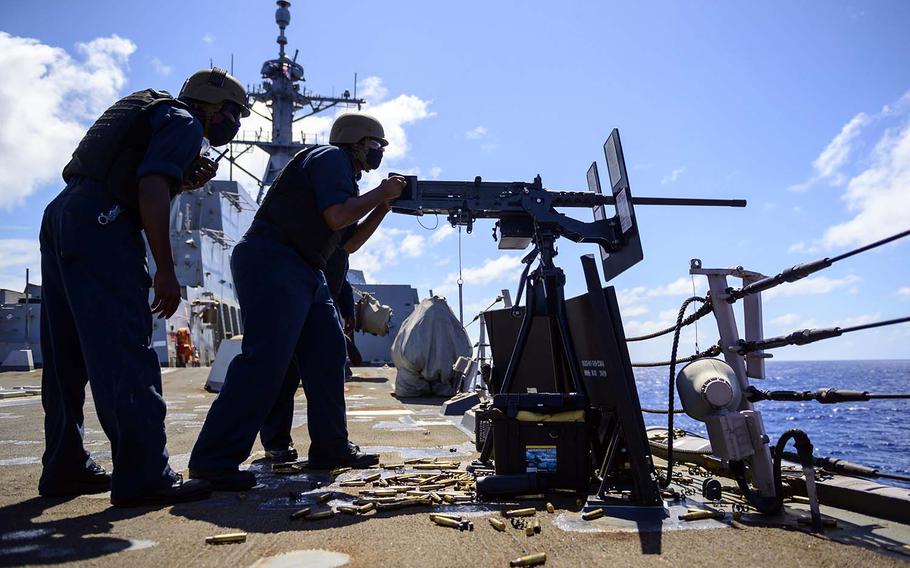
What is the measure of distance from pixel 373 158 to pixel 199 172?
1.06 meters

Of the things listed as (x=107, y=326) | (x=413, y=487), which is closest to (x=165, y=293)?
(x=107, y=326)

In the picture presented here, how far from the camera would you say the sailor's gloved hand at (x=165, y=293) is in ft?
8.77

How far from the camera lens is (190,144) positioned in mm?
2742

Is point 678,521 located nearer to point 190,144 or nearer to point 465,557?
point 465,557

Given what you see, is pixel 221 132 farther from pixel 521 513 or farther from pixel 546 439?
pixel 521 513

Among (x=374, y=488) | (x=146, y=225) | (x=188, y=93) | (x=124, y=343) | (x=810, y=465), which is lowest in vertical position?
(x=374, y=488)

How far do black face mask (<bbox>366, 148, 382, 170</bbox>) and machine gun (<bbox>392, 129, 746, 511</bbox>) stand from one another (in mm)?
356

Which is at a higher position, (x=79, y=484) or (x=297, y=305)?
(x=297, y=305)

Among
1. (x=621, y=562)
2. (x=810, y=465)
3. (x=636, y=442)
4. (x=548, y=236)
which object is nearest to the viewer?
(x=621, y=562)

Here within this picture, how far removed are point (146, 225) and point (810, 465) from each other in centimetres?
275

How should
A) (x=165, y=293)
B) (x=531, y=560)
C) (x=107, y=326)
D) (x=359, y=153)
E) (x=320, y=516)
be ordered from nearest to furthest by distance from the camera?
1. (x=531, y=560)
2. (x=320, y=516)
3. (x=107, y=326)
4. (x=165, y=293)
5. (x=359, y=153)

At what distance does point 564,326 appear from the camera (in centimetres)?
305

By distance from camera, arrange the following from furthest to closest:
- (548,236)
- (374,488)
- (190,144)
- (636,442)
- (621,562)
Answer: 1. (548,236)
2. (374,488)
3. (190,144)
4. (636,442)
5. (621,562)

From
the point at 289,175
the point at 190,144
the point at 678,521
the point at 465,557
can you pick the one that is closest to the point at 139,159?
the point at 190,144
